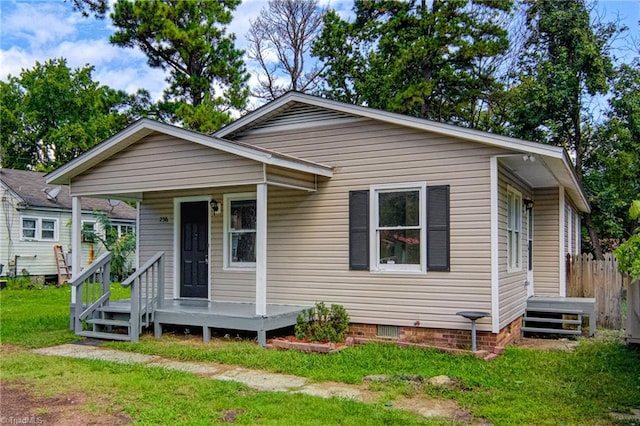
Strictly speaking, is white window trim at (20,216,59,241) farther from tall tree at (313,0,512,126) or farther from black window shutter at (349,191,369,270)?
black window shutter at (349,191,369,270)

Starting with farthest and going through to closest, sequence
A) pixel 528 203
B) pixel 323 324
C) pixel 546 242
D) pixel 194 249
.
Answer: pixel 546 242, pixel 528 203, pixel 194 249, pixel 323 324

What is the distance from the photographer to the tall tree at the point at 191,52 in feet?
60.0

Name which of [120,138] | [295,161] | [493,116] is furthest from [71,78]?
[295,161]

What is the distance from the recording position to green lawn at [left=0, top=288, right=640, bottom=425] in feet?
15.6

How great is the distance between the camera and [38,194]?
802 inches

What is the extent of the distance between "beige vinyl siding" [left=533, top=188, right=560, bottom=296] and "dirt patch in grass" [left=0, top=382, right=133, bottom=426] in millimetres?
8946

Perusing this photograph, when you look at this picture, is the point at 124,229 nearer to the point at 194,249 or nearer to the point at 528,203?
the point at 194,249

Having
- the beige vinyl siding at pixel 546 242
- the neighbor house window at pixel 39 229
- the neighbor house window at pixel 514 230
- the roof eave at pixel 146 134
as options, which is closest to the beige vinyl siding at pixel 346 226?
the roof eave at pixel 146 134

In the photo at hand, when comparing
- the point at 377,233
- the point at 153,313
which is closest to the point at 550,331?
the point at 377,233

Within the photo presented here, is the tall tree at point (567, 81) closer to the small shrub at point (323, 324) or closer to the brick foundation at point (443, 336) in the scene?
the brick foundation at point (443, 336)

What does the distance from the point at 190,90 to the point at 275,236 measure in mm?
12531

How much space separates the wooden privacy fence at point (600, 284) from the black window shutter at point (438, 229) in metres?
5.03

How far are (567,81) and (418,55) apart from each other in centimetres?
548

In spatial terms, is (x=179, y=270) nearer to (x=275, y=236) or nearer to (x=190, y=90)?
(x=275, y=236)
